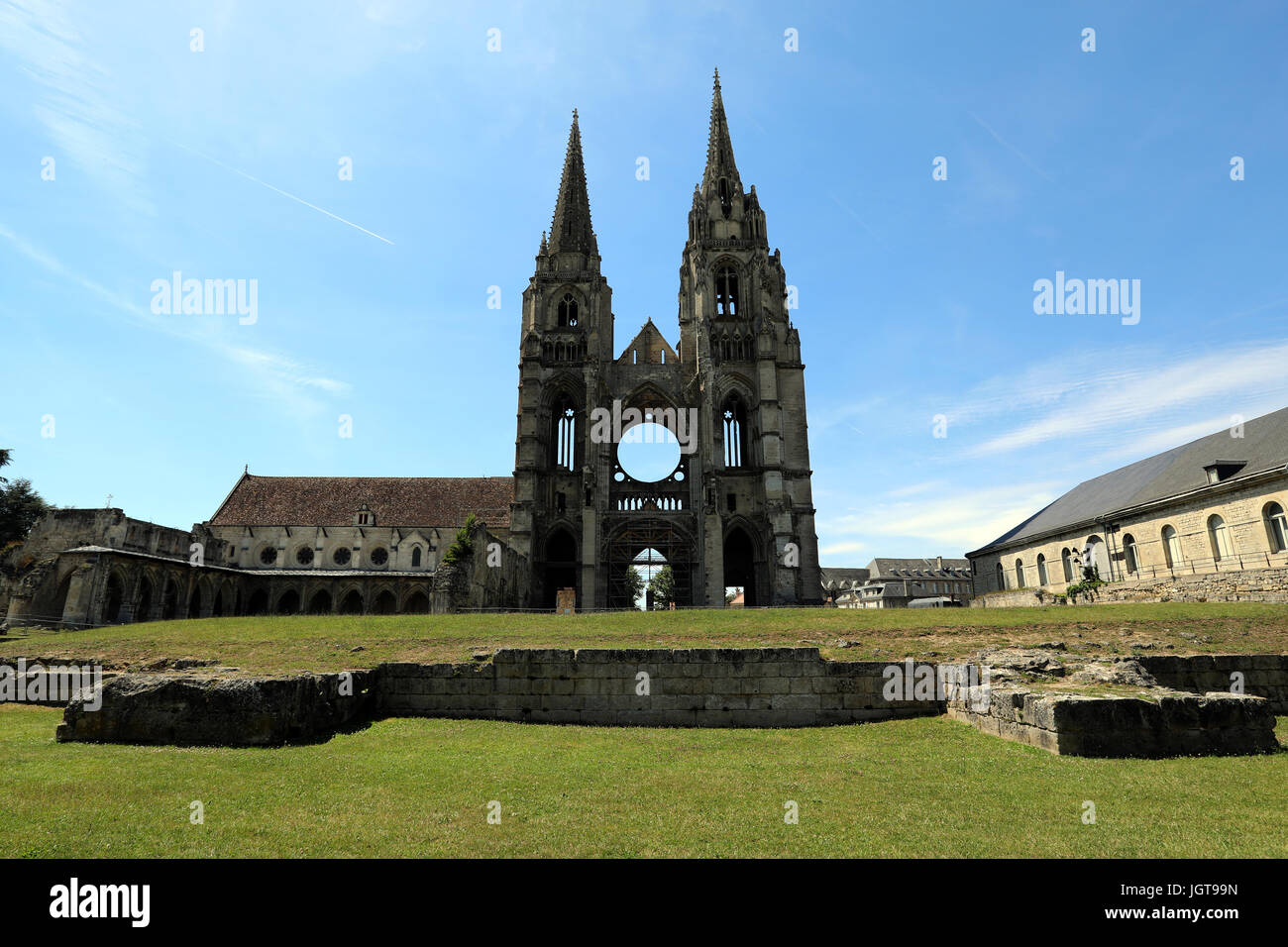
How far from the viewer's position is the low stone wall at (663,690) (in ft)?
40.4

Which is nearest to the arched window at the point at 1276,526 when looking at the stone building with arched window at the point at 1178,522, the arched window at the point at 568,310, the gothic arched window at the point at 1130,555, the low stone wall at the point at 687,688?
the stone building with arched window at the point at 1178,522

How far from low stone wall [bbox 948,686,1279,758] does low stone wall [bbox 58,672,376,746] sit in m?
11.0

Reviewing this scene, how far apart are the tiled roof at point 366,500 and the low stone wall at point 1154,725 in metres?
41.6

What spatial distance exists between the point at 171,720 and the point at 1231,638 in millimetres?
22126

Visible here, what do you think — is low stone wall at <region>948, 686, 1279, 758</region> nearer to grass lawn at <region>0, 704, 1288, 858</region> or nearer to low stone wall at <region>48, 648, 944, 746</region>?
grass lawn at <region>0, 704, 1288, 858</region>

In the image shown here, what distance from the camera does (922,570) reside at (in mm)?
82438

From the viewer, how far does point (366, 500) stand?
49781 millimetres

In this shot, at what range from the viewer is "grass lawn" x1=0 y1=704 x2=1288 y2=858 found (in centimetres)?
515

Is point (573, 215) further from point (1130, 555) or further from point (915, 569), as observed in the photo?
point (915, 569)

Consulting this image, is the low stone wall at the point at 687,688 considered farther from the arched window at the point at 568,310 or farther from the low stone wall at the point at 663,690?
the arched window at the point at 568,310

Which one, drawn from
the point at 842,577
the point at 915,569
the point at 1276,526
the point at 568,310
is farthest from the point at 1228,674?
the point at 842,577

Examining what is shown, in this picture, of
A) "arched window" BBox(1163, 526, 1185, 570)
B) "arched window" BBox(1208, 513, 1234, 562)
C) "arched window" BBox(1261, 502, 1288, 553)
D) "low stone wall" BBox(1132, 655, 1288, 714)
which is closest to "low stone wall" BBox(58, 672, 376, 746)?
"low stone wall" BBox(1132, 655, 1288, 714)

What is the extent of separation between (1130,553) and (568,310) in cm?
3713
